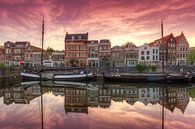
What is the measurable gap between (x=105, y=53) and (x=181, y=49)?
26341 mm

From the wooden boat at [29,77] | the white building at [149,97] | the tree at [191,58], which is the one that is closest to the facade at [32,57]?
the wooden boat at [29,77]

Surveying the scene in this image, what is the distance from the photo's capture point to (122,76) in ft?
159

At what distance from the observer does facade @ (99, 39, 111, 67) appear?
80.7m

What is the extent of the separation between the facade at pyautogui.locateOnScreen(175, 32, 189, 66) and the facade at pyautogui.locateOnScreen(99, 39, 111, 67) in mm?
23380

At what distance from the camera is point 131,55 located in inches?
3214

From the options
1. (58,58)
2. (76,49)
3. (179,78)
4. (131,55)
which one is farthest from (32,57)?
(179,78)

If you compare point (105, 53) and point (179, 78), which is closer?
point (179, 78)

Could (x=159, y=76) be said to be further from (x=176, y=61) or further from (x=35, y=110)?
(x=176, y=61)

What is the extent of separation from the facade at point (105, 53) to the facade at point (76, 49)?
16.4 feet

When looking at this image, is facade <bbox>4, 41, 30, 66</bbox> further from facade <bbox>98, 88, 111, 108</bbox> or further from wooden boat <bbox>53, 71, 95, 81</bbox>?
facade <bbox>98, 88, 111, 108</bbox>

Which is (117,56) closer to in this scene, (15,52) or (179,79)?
(15,52)

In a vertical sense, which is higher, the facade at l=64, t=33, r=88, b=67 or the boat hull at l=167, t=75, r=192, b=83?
the facade at l=64, t=33, r=88, b=67

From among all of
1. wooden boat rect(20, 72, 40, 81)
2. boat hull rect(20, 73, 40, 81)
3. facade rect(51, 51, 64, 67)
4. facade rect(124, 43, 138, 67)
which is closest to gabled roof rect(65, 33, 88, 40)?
facade rect(51, 51, 64, 67)

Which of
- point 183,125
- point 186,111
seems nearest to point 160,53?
point 186,111
